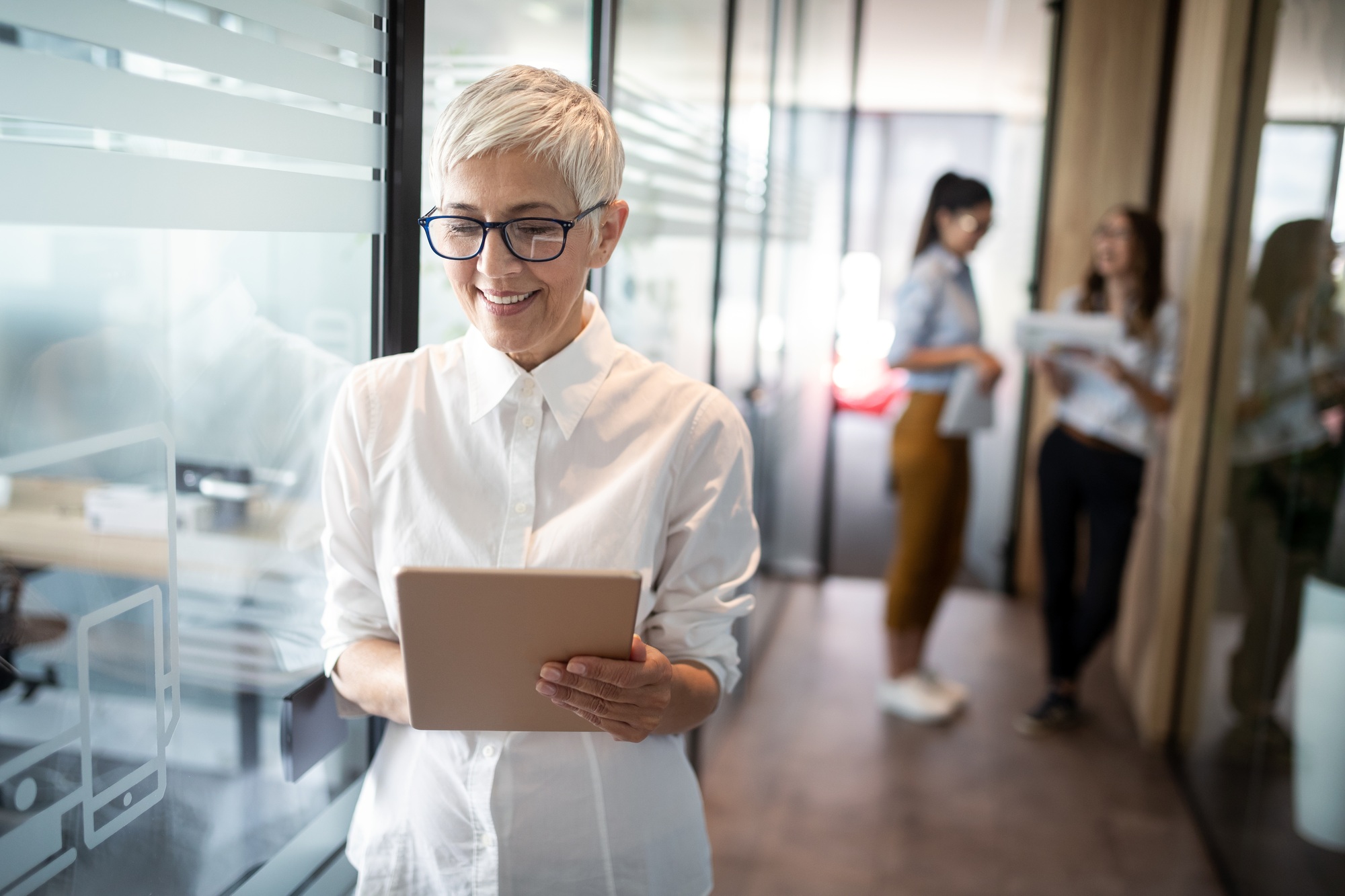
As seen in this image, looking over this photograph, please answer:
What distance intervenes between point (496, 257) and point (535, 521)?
0.29 metres

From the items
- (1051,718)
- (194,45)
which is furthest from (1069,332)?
(194,45)

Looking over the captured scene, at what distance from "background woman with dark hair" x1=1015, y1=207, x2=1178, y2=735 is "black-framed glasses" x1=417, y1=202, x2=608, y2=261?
8.69 feet

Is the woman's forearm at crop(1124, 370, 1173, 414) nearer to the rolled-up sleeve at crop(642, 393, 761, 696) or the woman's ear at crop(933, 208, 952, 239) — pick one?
the woman's ear at crop(933, 208, 952, 239)

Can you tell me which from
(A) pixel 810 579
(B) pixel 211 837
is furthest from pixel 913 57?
(B) pixel 211 837

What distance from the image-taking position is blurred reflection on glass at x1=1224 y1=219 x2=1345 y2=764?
2.23 metres

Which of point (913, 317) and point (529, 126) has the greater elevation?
point (529, 126)

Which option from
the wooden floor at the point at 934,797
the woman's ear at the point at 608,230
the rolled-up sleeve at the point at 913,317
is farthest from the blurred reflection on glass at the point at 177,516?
the rolled-up sleeve at the point at 913,317

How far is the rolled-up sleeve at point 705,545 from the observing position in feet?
3.92

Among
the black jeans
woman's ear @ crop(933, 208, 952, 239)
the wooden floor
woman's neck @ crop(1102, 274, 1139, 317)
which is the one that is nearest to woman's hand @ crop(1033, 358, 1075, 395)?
the black jeans

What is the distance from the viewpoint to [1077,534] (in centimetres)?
357

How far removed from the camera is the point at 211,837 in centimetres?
120

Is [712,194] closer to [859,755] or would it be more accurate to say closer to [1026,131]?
[859,755]

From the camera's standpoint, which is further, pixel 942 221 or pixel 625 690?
pixel 942 221

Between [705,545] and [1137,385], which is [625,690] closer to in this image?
[705,545]
